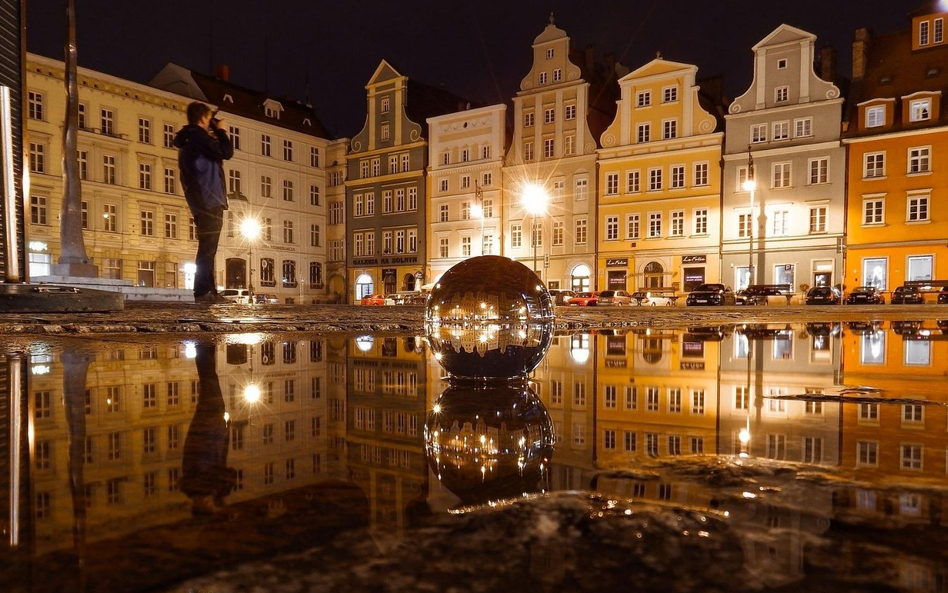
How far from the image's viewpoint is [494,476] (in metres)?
1.10

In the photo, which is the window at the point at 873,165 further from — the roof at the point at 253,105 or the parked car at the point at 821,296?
the roof at the point at 253,105

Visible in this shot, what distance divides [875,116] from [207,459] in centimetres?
3968

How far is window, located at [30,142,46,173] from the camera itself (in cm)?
3374

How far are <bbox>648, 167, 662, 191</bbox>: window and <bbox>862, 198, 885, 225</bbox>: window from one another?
416 inches

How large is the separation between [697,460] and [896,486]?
341 millimetres

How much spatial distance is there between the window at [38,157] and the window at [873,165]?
4441 centimetres

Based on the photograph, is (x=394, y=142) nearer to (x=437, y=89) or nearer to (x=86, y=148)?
(x=437, y=89)

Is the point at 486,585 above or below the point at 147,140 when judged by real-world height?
below

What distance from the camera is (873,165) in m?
32.8

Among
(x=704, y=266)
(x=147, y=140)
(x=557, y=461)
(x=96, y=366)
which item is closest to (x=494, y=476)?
(x=557, y=461)

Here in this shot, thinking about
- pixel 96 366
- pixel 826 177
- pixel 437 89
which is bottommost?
pixel 96 366

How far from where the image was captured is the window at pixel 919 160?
31.9 metres

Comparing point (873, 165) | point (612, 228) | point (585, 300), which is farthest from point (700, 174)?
point (585, 300)

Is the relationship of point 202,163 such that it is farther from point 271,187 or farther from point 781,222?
point 271,187
